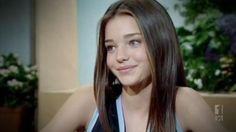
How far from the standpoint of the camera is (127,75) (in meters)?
0.90

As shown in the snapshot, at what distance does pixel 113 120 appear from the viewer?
1.00m

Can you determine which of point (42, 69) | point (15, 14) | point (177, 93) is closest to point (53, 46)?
point (42, 69)

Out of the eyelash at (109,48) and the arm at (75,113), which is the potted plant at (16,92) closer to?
the arm at (75,113)

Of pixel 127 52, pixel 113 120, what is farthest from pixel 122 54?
pixel 113 120

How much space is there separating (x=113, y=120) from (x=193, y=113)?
0.25 meters

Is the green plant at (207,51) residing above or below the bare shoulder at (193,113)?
above

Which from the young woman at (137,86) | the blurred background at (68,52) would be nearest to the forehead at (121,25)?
the young woman at (137,86)

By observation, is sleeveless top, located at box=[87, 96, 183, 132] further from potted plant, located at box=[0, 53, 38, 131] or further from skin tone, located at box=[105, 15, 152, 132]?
potted plant, located at box=[0, 53, 38, 131]

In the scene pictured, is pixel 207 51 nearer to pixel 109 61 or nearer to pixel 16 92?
pixel 109 61

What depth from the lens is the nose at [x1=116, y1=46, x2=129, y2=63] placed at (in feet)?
2.88

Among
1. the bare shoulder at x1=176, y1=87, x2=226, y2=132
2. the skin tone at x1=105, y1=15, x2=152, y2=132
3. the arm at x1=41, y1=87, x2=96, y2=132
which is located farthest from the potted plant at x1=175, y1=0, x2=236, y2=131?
the arm at x1=41, y1=87, x2=96, y2=132

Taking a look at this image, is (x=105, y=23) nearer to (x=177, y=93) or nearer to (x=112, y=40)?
(x=112, y=40)

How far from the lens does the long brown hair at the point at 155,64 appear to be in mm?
866

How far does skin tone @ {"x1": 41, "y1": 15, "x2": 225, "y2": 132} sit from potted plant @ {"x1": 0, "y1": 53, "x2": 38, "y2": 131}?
99mm
